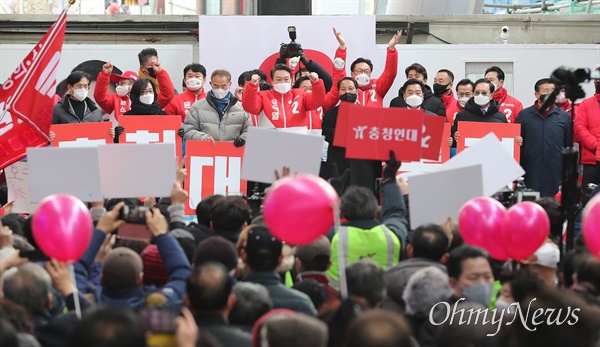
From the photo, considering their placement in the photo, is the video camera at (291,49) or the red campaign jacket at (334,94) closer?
the red campaign jacket at (334,94)

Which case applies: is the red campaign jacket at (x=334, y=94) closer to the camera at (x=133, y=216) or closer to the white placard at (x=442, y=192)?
the white placard at (x=442, y=192)

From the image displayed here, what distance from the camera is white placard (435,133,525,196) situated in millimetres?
7930

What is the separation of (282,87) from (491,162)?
373 cm

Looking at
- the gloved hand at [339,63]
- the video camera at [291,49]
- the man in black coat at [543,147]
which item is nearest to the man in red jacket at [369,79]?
the gloved hand at [339,63]

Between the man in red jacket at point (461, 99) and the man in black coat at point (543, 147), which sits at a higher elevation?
the man in red jacket at point (461, 99)

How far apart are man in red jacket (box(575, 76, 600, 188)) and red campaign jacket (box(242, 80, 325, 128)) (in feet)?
11.2

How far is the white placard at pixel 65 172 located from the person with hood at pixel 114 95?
14.7 feet

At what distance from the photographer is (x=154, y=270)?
20.5ft

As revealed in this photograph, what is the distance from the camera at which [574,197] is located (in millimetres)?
7082

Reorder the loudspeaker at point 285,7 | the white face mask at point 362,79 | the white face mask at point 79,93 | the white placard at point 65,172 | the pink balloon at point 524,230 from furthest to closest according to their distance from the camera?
the loudspeaker at point 285,7 → the white face mask at point 362,79 → the white face mask at point 79,93 → the white placard at point 65,172 → the pink balloon at point 524,230

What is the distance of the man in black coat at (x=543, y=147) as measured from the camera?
11.5 m

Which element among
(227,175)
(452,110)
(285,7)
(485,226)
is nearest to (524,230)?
(485,226)

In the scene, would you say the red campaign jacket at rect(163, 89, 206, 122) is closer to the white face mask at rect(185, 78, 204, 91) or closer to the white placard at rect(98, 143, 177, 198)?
the white face mask at rect(185, 78, 204, 91)

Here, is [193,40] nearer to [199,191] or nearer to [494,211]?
[199,191]
